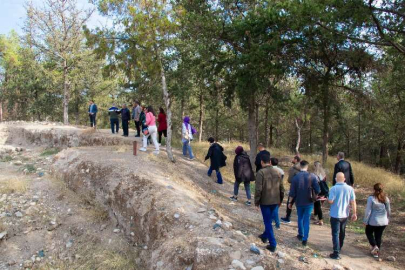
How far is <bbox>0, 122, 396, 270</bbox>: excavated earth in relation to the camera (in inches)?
207

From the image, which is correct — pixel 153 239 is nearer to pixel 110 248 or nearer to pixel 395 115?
pixel 110 248

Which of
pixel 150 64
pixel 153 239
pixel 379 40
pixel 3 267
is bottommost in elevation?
pixel 3 267

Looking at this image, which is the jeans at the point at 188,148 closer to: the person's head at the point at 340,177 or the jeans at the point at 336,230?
the person's head at the point at 340,177

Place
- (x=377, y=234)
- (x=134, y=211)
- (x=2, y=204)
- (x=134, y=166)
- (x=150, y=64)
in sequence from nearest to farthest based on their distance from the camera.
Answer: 1. (x=377, y=234)
2. (x=134, y=211)
3. (x=2, y=204)
4. (x=134, y=166)
5. (x=150, y=64)

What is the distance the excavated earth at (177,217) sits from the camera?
5264mm

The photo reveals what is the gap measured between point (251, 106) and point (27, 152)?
11.7 m

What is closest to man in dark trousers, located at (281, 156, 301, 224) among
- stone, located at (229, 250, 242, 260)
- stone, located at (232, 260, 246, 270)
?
stone, located at (229, 250, 242, 260)

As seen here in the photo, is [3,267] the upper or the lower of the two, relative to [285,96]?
lower

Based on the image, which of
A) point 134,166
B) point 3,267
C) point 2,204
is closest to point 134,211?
point 134,166

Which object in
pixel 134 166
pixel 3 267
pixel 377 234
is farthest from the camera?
pixel 134 166

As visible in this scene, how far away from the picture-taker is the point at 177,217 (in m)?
6.40

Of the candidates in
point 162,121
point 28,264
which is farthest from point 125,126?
point 28,264

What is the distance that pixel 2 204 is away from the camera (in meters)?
8.56

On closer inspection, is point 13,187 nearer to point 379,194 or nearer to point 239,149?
point 239,149
